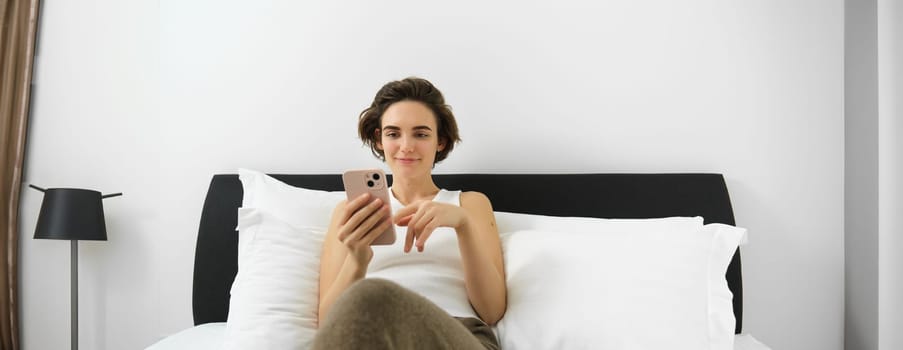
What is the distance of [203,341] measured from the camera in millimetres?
1532

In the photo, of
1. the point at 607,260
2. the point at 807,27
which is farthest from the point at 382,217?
the point at 807,27

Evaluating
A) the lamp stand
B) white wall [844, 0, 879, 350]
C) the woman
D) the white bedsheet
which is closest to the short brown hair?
the woman

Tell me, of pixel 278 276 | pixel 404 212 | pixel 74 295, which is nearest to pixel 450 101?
pixel 404 212

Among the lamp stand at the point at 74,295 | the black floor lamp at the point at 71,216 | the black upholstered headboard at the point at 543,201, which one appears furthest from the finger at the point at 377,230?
the lamp stand at the point at 74,295

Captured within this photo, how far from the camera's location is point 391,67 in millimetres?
1916

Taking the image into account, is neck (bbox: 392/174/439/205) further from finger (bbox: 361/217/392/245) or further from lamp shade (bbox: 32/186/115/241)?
lamp shade (bbox: 32/186/115/241)

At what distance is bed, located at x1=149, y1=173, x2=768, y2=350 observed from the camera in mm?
1721

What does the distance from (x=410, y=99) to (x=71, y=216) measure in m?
1.22

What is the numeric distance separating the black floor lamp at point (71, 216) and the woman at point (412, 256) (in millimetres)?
956

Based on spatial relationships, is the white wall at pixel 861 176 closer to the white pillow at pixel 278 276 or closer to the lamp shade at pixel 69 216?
the white pillow at pixel 278 276

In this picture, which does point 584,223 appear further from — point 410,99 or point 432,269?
point 410,99

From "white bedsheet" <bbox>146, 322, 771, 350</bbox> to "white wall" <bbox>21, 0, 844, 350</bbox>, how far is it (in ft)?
0.88

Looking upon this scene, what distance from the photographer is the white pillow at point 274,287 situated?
1.27 m

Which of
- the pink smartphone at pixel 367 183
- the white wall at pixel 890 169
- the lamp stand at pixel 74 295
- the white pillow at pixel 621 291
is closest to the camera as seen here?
the pink smartphone at pixel 367 183
